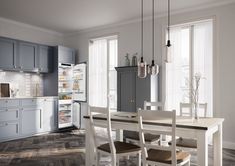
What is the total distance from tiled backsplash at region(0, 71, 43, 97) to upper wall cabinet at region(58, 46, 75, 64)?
82cm

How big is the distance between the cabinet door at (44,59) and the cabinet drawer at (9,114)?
1320mm

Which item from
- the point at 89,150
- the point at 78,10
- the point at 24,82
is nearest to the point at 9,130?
the point at 24,82

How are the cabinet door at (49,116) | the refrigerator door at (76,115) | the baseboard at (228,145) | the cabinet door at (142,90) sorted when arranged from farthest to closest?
1. the refrigerator door at (76,115)
2. the cabinet door at (49,116)
3. the cabinet door at (142,90)
4. the baseboard at (228,145)

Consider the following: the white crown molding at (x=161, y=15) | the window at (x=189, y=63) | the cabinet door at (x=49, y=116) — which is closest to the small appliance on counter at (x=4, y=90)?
the cabinet door at (x=49, y=116)

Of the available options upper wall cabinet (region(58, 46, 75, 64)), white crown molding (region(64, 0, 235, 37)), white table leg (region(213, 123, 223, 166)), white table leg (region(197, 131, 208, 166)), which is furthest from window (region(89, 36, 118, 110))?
white table leg (region(197, 131, 208, 166))

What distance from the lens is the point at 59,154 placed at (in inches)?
151

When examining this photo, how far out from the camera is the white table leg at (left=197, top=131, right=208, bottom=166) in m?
2.23

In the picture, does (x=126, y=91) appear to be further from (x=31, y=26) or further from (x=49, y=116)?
(x=31, y=26)

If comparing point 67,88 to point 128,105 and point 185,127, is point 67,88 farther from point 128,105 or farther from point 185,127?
point 185,127

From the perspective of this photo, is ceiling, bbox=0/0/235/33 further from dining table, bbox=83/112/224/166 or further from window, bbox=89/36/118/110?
dining table, bbox=83/112/224/166

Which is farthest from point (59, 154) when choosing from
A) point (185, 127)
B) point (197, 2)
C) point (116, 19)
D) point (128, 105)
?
point (197, 2)

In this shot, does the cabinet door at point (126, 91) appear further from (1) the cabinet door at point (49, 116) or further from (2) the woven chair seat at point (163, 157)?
(2) the woven chair seat at point (163, 157)

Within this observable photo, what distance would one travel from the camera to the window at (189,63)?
4.49m

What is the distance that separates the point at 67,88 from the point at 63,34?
1.74 metres
